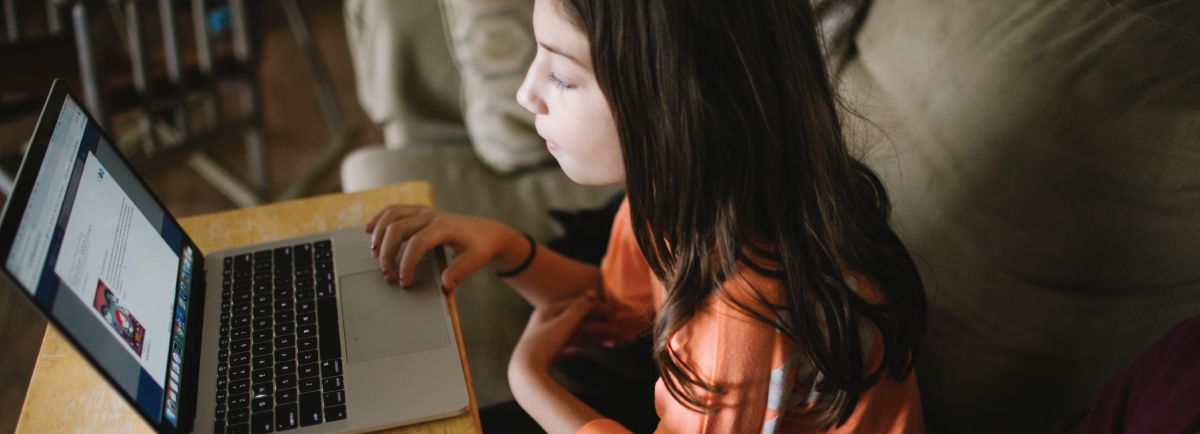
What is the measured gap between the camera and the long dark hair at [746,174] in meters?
0.54

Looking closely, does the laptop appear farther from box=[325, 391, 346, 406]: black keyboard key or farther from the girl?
the girl

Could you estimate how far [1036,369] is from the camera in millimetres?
754

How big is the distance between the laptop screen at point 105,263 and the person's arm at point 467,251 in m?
0.21

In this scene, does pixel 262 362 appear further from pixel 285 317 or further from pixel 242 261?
pixel 242 261

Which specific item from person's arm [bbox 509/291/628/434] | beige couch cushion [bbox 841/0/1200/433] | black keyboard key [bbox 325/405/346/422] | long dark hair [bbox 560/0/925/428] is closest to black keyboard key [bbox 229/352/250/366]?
black keyboard key [bbox 325/405/346/422]

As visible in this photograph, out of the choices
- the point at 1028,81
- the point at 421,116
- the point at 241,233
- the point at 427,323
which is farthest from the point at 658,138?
the point at 421,116

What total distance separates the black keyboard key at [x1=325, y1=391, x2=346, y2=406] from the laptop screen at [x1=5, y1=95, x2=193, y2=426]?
123mm

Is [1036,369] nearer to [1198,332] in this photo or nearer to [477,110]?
[1198,332]

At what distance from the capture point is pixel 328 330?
716 millimetres

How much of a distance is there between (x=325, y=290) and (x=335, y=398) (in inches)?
6.5

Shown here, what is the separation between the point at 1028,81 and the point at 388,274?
0.74 metres

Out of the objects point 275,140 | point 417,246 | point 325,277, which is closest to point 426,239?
point 417,246

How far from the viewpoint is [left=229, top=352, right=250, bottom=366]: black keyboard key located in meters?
0.67

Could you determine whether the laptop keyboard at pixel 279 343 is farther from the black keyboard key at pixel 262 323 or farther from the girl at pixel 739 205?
the girl at pixel 739 205
